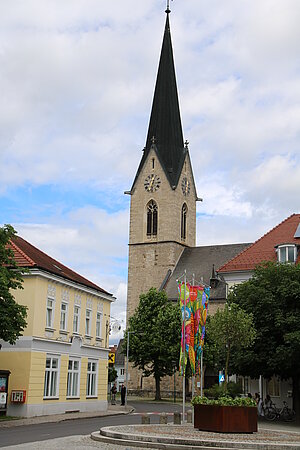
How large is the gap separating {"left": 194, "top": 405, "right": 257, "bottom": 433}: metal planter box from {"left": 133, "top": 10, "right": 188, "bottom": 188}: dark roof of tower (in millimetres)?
58269

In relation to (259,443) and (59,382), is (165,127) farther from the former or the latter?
(259,443)

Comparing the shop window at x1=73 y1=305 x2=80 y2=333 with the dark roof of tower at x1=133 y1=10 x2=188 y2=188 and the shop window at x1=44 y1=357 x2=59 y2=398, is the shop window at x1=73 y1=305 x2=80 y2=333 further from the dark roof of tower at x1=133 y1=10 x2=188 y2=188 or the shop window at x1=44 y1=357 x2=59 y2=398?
the dark roof of tower at x1=133 y1=10 x2=188 y2=188

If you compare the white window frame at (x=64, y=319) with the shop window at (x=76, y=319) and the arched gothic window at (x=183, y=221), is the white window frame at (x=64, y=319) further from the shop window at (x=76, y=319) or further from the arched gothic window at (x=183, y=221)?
the arched gothic window at (x=183, y=221)

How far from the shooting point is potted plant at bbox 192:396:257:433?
2303 centimetres

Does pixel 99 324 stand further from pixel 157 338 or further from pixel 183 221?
pixel 183 221

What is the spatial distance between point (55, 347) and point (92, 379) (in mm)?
6556

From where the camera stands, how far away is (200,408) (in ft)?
79.2

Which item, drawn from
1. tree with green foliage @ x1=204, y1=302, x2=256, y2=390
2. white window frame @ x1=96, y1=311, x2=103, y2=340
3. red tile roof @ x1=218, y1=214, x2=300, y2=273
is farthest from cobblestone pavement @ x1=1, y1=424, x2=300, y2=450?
red tile roof @ x1=218, y1=214, x2=300, y2=273

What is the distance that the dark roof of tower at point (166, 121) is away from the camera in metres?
81.2

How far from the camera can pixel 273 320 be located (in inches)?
1342

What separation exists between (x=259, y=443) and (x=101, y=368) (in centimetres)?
2474

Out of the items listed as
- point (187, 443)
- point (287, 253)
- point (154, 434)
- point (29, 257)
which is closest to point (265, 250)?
point (287, 253)

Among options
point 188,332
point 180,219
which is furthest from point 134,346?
point 188,332

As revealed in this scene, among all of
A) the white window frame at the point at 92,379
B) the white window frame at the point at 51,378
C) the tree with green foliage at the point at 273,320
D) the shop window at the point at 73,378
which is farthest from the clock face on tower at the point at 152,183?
the white window frame at the point at 51,378
